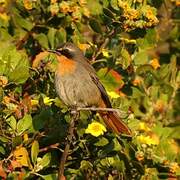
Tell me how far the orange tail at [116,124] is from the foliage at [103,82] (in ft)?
0.14

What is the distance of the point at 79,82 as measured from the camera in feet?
14.4

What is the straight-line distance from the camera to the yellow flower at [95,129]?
3.91m

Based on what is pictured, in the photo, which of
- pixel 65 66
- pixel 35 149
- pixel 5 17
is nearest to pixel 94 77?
pixel 65 66

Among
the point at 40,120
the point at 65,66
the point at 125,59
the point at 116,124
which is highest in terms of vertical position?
the point at 125,59

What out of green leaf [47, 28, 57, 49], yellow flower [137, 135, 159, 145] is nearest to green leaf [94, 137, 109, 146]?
yellow flower [137, 135, 159, 145]

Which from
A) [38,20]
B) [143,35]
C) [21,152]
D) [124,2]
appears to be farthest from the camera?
[38,20]

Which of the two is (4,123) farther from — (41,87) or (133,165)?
(133,165)

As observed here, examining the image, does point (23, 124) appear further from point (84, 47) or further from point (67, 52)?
point (84, 47)

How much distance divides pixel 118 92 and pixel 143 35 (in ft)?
1.30

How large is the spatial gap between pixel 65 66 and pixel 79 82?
13cm

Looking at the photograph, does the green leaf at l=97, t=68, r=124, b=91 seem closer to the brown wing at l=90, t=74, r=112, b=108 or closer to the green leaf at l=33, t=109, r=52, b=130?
the brown wing at l=90, t=74, r=112, b=108

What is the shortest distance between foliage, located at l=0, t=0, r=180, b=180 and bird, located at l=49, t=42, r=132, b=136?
6 cm

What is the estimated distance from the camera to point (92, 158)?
162 inches

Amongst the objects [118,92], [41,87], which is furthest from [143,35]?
[41,87]
